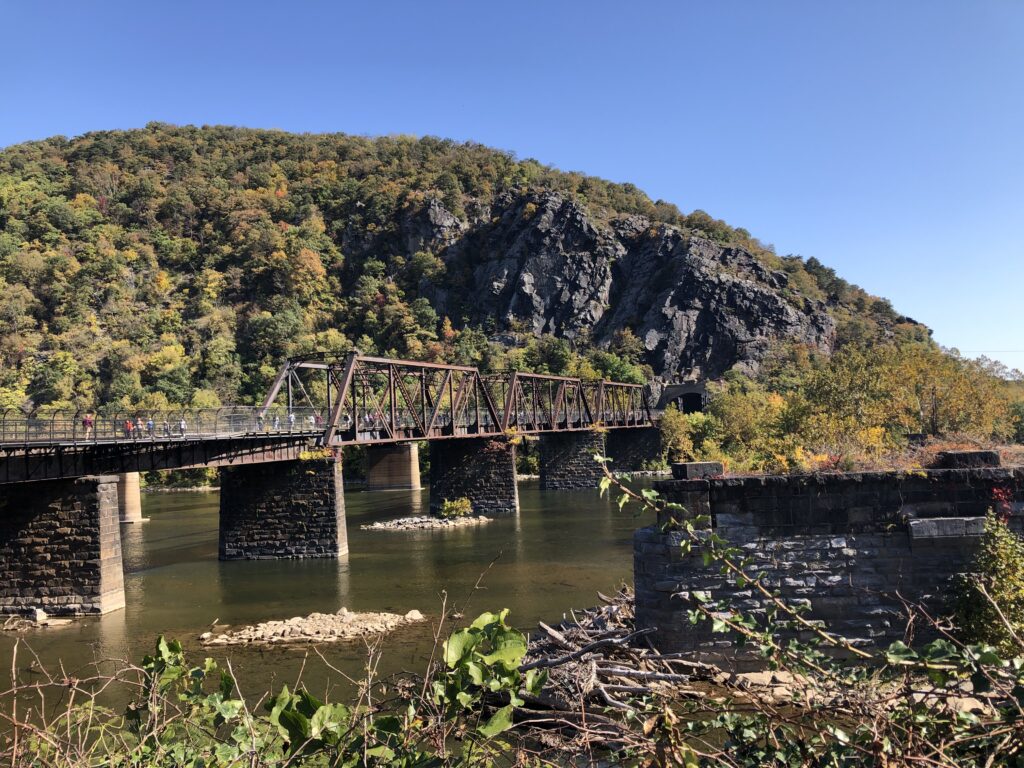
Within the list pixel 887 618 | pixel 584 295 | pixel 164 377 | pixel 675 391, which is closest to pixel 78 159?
pixel 164 377

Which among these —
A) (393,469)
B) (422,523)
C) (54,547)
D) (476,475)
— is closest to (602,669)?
(54,547)

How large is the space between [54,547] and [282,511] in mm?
9926

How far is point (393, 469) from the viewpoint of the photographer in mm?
64188

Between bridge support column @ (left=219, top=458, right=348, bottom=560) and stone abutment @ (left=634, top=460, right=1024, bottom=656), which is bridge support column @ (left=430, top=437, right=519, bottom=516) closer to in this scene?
bridge support column @ (left=219, top=458, right=348, bottom=560)

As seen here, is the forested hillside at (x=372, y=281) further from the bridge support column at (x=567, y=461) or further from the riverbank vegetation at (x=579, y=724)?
the riverbank vegetation at (x=579, y=724)

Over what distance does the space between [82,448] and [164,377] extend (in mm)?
64874

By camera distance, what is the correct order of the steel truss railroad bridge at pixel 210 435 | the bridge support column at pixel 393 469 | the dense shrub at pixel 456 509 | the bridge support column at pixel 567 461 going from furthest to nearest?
1. the bridge support column at pixel 393 469
2. the bridge support column at pixel 567 461
3. the dense shrub at pixel 456 509
4. the steel truss railroad bridge at pixel 210 435

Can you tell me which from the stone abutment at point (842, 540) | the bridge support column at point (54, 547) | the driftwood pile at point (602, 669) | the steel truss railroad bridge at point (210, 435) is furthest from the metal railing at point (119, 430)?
the stone abutment at point (842, 540)

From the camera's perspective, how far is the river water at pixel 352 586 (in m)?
16.0

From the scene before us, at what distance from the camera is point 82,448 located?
2142 cm

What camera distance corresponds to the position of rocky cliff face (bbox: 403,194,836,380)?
9469 centimetres

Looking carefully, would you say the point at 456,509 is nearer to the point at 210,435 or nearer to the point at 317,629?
the point at 210,435

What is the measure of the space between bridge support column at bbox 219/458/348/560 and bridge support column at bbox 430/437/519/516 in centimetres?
1401

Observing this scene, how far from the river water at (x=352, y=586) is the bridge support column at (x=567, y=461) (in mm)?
17963
